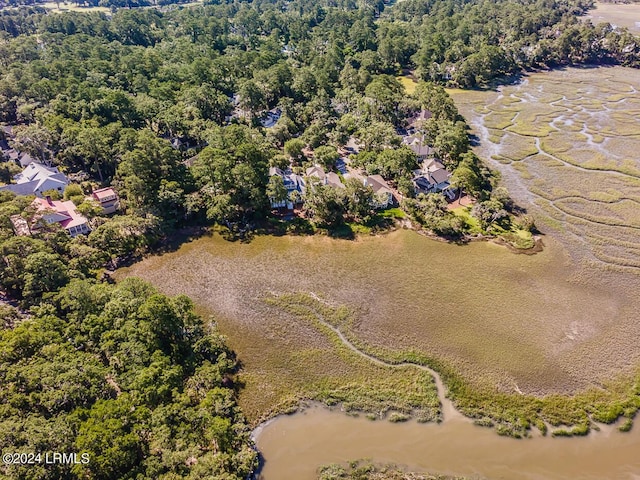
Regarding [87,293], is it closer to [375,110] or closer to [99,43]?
[375,110]

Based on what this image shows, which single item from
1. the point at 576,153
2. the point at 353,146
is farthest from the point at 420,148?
the point at 576,153

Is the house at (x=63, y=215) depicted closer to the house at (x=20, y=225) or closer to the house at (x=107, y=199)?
the house at (x=20, y=225)

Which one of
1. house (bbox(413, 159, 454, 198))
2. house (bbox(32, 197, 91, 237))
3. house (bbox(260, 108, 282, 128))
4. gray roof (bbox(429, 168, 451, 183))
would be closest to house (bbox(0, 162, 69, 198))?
house (bbox(32, 197, 91, 237))

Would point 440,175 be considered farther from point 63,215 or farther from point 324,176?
point 63,215

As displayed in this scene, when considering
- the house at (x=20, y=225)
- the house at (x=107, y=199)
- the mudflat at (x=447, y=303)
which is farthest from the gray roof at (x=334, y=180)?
the house at (x=20, y=225)

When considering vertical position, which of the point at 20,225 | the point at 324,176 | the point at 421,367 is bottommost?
the point at 421,367
